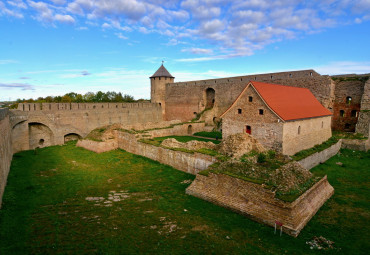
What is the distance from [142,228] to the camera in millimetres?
7047

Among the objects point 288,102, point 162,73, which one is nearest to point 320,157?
point 288,102

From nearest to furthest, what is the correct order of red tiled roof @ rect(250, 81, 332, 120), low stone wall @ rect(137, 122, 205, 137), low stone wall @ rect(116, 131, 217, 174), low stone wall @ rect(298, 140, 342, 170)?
low stone wall @ rect(116, 131, 217, 174), low stone wall @ rect(298, 140, 342, 170), red tiled roof @ rect(250, 81, 332, 120), low stone wall @ rect(137, 122, 205, 137)

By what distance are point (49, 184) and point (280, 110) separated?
13.4 m

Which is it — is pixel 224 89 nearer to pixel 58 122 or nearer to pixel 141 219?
pixel 58 122

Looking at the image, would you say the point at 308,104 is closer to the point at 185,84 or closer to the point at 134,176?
the point at 134,176

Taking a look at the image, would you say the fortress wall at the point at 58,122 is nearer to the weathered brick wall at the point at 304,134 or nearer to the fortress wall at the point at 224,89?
the fortress wall at the point at 224,89

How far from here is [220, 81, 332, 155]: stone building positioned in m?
13.6

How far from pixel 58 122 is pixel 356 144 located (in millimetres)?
24954

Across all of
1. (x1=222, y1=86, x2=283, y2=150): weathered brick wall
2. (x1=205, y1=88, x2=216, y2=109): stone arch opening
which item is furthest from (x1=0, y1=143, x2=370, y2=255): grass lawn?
(x1=205, y1=88, x2=216, y2=109): stone arch opening

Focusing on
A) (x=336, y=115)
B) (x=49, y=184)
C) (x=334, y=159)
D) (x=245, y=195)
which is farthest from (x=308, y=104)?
(x=49, y=184)

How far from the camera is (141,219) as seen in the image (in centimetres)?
761

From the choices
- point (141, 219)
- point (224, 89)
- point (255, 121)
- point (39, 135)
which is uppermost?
point (224, 89)

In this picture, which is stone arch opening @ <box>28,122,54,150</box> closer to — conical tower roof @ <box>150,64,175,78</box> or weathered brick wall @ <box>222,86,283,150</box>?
weathered brick wall @ <box>222,86,283,150</box>

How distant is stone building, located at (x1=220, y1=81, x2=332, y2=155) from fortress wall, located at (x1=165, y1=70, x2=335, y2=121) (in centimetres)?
387
